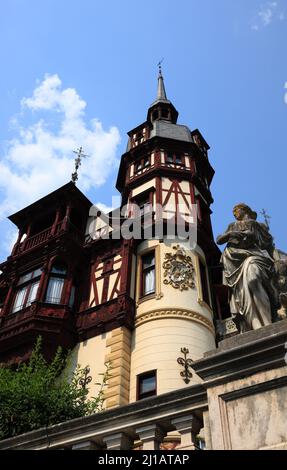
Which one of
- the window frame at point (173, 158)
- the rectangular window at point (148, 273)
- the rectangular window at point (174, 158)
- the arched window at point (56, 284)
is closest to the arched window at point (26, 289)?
the arched window at point (56, 284)

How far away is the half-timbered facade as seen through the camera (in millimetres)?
17219

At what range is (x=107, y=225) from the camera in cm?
2388

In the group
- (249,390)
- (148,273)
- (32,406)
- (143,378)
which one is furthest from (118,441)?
(148,273)

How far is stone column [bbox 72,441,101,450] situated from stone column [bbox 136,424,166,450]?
22.7 inches

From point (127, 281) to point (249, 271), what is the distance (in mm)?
14057

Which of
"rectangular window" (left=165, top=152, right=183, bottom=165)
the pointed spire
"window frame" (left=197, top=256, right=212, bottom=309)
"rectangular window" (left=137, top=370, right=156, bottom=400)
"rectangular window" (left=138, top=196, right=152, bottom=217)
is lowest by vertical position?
"rectangular window" (left=137, top=370, right=156, bottom=400)

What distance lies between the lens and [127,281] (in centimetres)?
1936

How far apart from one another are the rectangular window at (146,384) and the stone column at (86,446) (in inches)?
447

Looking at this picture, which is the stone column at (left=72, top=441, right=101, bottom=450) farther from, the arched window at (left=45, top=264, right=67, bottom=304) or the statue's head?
the arched window at (left=45, top=264, right=67, bottom=304)

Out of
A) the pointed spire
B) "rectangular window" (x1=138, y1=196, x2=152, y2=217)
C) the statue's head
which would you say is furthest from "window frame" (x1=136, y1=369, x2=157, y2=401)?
the pointed spire

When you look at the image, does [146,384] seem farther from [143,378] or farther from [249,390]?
[249,390]

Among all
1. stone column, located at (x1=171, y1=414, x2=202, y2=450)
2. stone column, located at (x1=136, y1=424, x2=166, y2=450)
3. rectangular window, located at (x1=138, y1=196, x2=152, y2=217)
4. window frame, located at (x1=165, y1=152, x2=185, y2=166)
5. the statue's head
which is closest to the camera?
stone column, located at (x1=171, y1=414, x2=202, y2=450)

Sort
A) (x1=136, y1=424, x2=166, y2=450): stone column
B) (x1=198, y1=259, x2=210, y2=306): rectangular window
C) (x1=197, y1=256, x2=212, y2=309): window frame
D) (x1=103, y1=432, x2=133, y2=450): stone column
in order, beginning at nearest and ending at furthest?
1. (x1=136, y1=424, x2=166, y2=450): stone column
2. (x1=103, y1=432, x2=133, y2=450): stone column
3. (x1=197, y1=256, x2=212, y2=309): window frame
4. (x1=198, y1=259, x2=210, y2=306): rectangular window
